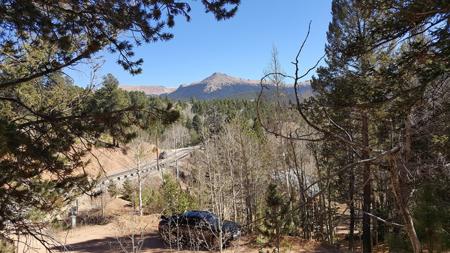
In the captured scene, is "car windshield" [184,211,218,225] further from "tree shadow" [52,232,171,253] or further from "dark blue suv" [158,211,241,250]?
"tree shadow" [52,232,171,253]

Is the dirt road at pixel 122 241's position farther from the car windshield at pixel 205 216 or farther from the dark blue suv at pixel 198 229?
the car windshield at pixel 205 216

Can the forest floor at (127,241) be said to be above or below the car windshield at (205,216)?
below

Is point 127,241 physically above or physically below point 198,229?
below

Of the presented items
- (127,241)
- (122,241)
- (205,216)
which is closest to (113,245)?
(122,241)

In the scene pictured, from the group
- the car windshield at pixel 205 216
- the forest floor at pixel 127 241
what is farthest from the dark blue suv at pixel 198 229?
the forest floor at pixel 127 241

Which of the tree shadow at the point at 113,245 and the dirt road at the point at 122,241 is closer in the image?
the dirt road at the point at 122,241

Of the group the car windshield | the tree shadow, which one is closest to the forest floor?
the tree shadow

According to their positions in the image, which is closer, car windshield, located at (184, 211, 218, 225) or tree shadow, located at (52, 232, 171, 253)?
car windshield, located at (184, 211, 218, 225)

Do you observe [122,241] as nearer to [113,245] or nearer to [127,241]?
[113,245]

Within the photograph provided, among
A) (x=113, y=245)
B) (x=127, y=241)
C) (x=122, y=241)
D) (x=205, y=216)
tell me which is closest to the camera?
(x=205, y=216)

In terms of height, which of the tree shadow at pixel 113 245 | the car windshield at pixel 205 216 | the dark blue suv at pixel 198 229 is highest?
the car windshield at pixel 205 216

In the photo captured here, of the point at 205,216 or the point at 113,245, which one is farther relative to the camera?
the point at 113,245

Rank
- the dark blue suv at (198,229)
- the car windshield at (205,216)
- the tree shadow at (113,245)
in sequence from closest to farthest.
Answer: the dark blue suv at (198,229) → the car windshield at (205,216) → the tree shadow at (113,245)

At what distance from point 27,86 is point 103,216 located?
19.4 metres
